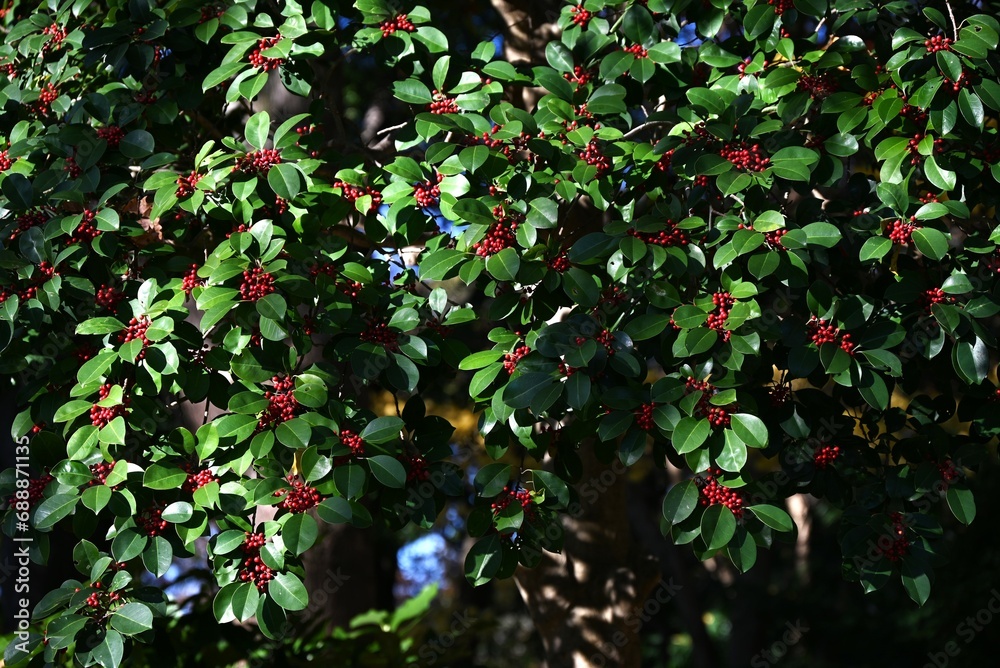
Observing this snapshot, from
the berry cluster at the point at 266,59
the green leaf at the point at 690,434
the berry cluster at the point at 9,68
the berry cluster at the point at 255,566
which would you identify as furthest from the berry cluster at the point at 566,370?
the berry cluster at the point at 9,68

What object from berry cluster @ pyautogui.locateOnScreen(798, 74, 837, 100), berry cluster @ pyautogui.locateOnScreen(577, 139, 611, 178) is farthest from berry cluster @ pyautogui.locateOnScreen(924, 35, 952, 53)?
berry cluster @ pyautogui.locateOnScreen(577, 139, 611, 178)

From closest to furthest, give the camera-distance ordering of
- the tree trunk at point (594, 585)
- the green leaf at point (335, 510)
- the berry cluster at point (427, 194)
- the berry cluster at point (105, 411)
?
the green leaf at point (335, 510) < the berry cluster at point (105, 411) < the berry cluster at point (427, 194) < the tree trunk at point (594, 585)

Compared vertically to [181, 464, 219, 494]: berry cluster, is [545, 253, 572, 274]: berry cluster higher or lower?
Result: higher

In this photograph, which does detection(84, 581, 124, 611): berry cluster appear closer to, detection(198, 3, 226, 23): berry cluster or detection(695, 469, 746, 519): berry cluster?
detection(695, 469, 746, 519): berry cluster

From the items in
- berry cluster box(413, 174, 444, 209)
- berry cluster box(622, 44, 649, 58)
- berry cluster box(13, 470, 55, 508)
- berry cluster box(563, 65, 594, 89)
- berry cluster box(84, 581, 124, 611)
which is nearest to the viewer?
berry cluster box(84, 581, 124, 611)

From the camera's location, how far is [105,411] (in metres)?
2.42

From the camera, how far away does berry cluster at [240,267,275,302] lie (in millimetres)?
2354

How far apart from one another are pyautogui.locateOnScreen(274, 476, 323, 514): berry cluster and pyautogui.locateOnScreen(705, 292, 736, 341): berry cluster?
107 cm

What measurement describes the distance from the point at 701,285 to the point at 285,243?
115cm

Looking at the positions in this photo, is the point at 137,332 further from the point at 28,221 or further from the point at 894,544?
the point at 894,544

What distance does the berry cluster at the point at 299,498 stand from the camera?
2283 mm

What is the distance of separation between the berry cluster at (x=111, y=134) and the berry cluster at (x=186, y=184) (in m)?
0.30

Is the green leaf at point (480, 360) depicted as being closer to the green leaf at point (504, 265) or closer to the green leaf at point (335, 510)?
the green leaf at point (504, 265)

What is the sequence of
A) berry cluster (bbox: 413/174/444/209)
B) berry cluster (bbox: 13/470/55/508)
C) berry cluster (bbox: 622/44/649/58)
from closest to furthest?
berry cluster (bbox: 13/470/55/508) < berry cluster (bbox: 413/174/444/209) < berry cluster (bbox: 622/44/649/58)
